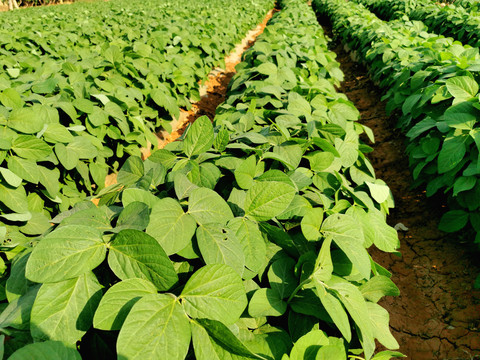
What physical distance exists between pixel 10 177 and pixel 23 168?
88 millimetres

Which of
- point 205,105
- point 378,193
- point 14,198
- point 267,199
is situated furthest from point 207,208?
point 205,105

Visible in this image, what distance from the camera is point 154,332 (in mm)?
607

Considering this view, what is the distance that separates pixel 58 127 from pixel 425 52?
13.8 feet

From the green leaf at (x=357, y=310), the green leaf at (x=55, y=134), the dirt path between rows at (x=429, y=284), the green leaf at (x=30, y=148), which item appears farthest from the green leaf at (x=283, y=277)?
the green leaf at (x=55, y=134)

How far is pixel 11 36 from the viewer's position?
5.80 metres

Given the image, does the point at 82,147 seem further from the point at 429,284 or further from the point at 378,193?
the point at 429,284

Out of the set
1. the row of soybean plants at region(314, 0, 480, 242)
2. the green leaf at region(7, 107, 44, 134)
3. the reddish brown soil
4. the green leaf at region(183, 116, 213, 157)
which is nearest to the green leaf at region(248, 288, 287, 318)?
the green leaf at region(183, 116, 213, 157)

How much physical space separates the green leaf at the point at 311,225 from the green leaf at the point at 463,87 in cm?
202

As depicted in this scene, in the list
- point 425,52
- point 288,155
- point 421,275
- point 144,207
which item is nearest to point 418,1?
point 425,52

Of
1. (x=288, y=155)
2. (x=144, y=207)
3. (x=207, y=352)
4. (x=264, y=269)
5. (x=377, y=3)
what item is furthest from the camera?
(x=377, y=3)

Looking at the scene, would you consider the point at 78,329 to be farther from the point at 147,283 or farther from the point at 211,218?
the point at 211,218

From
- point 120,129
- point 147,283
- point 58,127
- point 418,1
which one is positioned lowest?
point 120,129

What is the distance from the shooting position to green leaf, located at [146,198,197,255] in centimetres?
82

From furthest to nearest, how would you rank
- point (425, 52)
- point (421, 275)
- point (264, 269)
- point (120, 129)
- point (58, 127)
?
point (425, 52) < point (120, 129) < point (421, 275) < point (58, 127) < point (264, 269)
